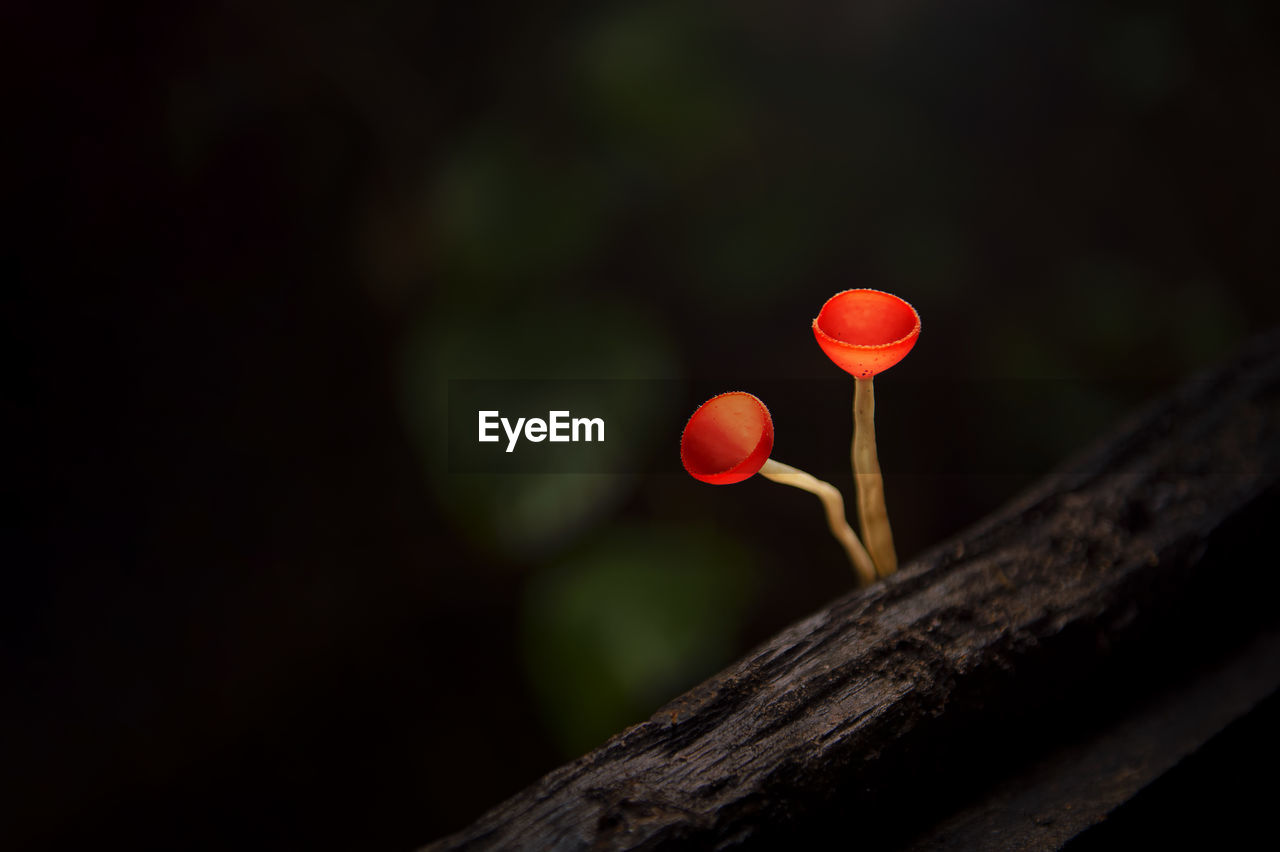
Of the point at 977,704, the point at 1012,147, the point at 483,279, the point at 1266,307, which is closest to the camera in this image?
the point at 977,704

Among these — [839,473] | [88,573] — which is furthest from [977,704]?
[88,573]

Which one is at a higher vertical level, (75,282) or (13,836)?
(75,282)

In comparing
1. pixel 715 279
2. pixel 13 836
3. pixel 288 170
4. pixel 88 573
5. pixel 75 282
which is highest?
pixel 288 170

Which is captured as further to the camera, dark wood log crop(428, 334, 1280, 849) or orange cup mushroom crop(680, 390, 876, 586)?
orange cup mushroom crop(680, 390, 876, 586)

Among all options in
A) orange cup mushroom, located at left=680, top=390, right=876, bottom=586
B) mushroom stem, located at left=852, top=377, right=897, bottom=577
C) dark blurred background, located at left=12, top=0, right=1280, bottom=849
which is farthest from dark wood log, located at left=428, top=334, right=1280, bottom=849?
dark blurred background, located at left=12, top=0, right=1280, bottom=849

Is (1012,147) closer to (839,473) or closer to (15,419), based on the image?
(839,473)

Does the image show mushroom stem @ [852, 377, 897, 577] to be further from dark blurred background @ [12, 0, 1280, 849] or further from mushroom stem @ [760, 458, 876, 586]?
dark blurred background @ [12, 0, 1280, 849]
